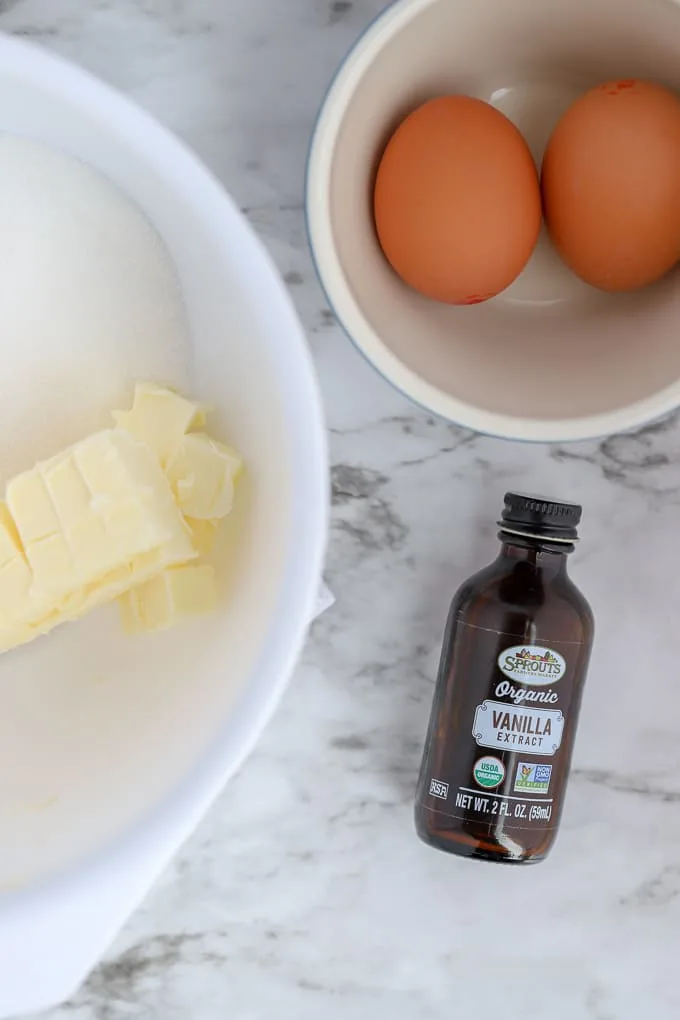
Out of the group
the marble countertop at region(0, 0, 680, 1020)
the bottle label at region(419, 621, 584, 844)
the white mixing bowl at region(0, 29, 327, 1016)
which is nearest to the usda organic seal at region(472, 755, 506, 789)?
the bottle label at region(419, 621, 584, 844)

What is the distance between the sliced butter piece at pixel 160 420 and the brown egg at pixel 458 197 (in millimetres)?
198

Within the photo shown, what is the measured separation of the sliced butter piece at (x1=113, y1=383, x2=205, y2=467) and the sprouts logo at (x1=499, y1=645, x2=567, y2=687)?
30 cm

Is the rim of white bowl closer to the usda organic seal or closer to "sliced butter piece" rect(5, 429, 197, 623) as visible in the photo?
"sliced butter piece" rect(5, 429, 197, 623)

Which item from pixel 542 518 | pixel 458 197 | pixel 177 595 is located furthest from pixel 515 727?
pixel 458 197

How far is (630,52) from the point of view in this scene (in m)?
0.76

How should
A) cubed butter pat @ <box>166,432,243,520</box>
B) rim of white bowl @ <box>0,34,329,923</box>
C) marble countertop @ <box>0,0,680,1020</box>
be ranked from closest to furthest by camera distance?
rim of white bowl @ <box>0,34,329,923</box> < cubed butter pat @ <box>166,432,243,520</box> < marble countertop @ <box>0,0,680,1020</box>

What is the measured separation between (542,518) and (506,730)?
17cm

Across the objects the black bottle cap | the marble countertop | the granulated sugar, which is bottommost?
the marble countertop

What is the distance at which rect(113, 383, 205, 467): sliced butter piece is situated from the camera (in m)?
0.74

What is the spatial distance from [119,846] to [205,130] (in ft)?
1.85

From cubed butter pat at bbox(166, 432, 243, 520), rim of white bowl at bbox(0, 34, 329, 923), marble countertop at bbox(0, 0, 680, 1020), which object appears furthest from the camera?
marble countertop at bbox(0, 0, 680, 1020)

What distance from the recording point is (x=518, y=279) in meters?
0.84

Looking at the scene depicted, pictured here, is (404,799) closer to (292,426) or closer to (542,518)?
(542,518)

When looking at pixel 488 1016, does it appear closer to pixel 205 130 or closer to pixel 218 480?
pixel 218 480
